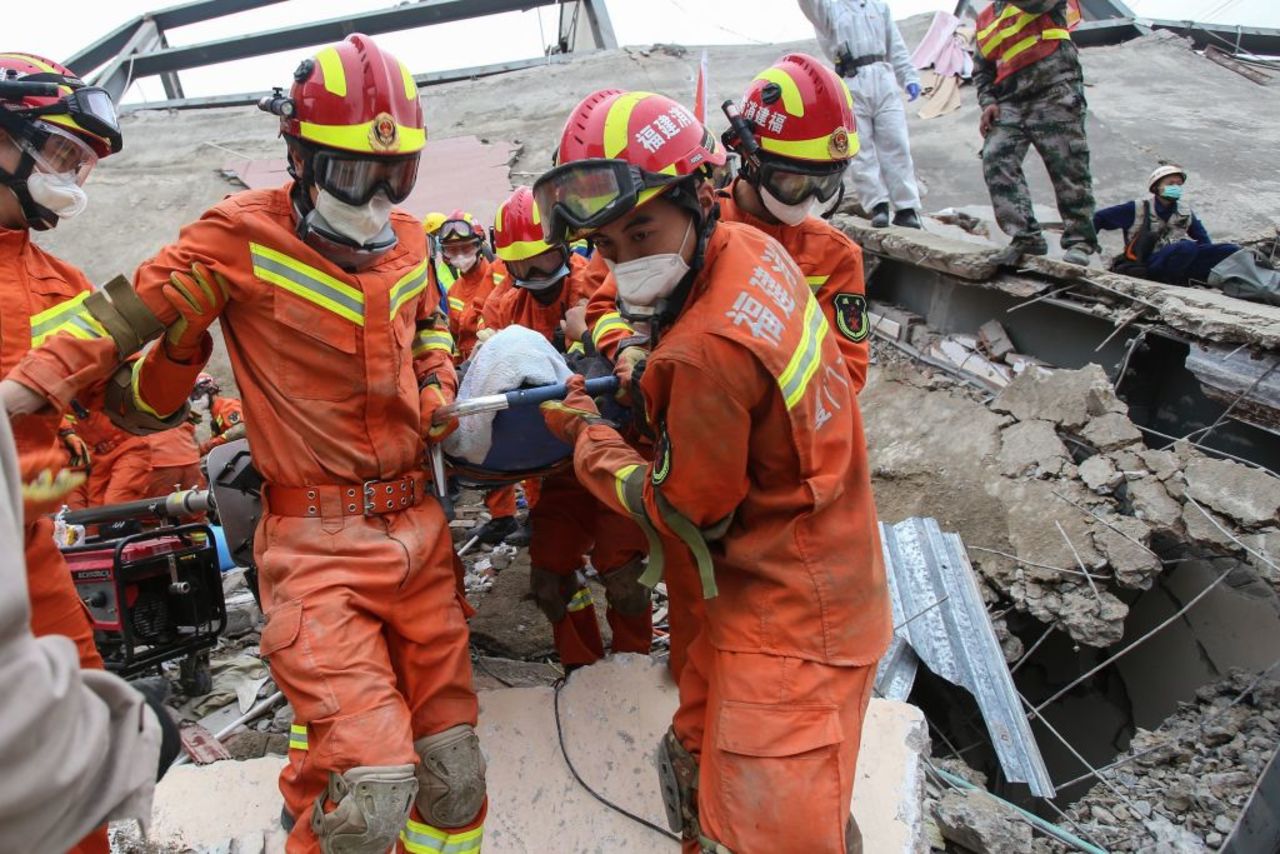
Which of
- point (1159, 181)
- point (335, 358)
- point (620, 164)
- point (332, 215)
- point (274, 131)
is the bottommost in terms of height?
point (274, 131)

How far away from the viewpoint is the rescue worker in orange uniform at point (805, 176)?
3471 millimetres

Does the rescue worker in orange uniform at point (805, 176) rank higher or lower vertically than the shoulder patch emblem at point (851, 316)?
higher

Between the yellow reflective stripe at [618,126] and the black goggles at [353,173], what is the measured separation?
1.99ft

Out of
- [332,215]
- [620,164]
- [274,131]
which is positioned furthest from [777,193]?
[274,131]

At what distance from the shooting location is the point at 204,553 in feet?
11.2

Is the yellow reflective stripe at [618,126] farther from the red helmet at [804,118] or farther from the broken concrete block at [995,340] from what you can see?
the broken concrete block at [995,340]

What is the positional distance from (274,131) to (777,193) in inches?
445

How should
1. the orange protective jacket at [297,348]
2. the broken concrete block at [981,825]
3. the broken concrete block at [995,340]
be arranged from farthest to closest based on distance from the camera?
1. the broken concrete block at [995,340]
2. the broken concrete block at [981,825]
3. the orange protective jacket at [297,348]

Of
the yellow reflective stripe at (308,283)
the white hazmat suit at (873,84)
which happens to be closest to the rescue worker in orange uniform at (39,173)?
the yellow reflective stripe at (308,283)

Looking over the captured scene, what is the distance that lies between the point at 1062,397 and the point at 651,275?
367cm

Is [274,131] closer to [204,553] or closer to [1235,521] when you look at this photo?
[204,553]

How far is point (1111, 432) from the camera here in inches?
181

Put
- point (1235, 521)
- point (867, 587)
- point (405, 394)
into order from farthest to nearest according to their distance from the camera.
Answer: point (1235, 521)
point (405, 394)
point (867, 587)

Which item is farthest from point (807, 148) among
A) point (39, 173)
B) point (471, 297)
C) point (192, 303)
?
point (471, 297)
